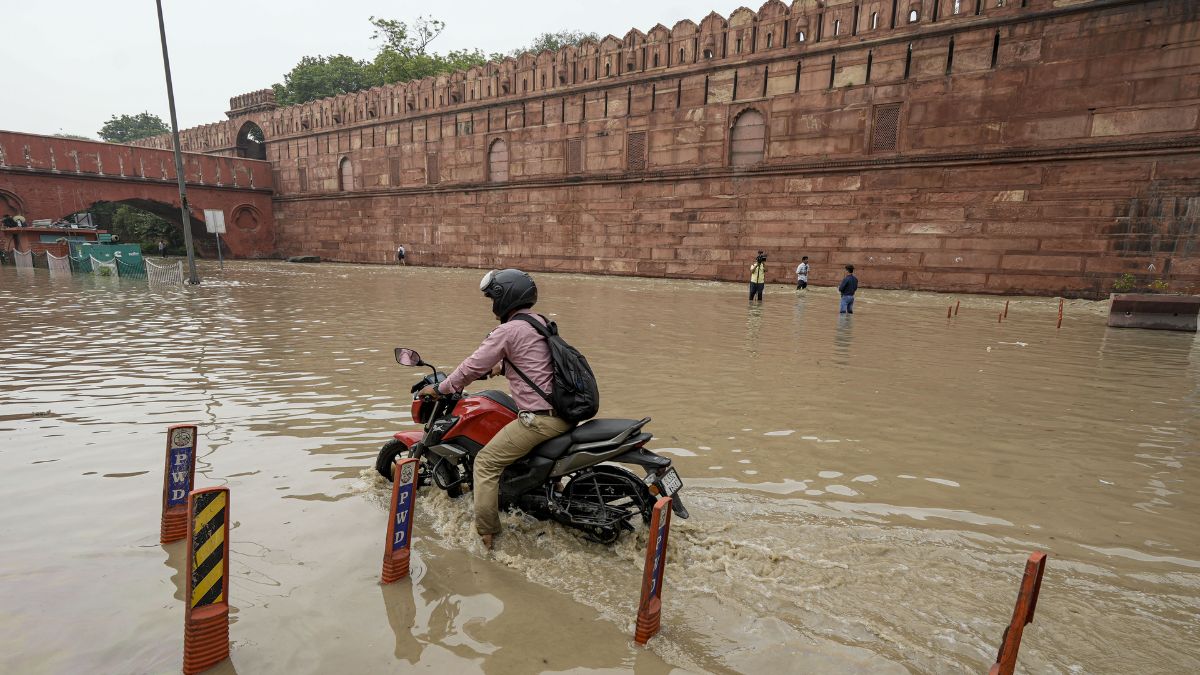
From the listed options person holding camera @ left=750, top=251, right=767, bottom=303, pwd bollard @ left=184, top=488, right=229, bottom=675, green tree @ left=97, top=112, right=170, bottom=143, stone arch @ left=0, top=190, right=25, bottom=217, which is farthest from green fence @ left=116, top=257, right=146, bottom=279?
green tree @ left=97, top=112, right=170, bottom=143

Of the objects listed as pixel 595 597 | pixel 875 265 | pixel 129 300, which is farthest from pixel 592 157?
pixel 595 597

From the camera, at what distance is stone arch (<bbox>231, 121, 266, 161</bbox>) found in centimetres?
3993

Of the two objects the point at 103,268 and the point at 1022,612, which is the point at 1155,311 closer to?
the point at 1022,612

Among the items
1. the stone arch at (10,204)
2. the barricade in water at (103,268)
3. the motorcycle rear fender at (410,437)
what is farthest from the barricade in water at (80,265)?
the motorcycle rear fender at (410,437)

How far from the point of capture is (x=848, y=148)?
799 inches

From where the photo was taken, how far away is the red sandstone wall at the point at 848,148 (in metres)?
16.2

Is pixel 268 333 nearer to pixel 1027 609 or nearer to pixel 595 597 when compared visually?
Result: pixel 595 597

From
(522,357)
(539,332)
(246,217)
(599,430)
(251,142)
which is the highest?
(251,142)

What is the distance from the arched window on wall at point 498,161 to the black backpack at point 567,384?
27226 millimetres

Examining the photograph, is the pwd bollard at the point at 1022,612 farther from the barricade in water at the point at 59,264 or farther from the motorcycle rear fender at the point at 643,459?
the barricade in water at the point at 59,264

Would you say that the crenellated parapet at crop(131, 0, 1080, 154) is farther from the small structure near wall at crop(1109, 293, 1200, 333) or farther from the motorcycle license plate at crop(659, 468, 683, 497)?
the motorcycle license plate at crop(659, 468, 683, 497)

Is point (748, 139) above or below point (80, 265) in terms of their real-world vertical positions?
above

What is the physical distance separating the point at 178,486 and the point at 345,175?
36.1m

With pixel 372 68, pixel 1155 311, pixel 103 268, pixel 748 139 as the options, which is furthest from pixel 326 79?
pixel 1155 311
